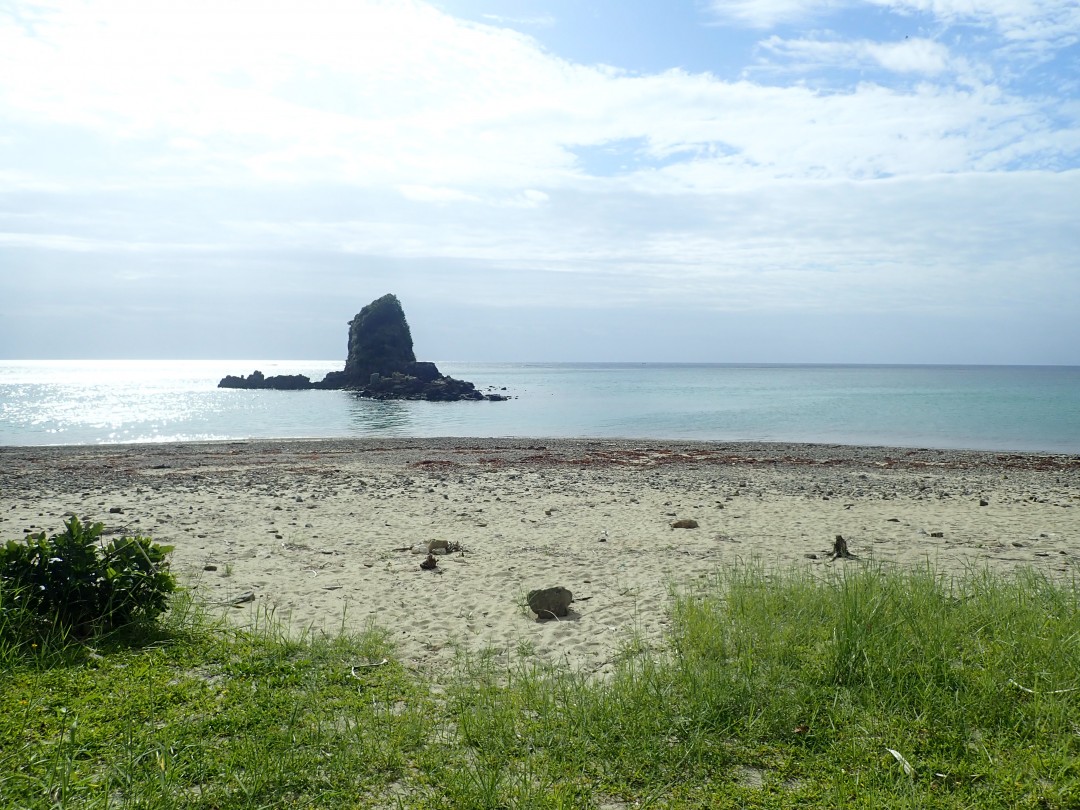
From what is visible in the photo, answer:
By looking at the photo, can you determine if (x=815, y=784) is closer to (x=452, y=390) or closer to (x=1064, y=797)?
(x=1064, y=797)

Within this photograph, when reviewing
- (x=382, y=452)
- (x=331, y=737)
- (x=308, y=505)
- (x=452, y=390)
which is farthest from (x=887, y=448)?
(x=452, y=390)

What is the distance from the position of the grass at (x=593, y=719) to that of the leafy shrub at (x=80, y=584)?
292 millimetres

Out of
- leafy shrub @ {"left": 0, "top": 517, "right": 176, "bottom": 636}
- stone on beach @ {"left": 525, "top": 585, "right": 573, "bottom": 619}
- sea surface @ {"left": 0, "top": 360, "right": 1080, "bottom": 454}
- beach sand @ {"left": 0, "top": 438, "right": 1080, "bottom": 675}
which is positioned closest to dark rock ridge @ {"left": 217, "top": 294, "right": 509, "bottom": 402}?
sea surface @ {"left": 0, "top": 360, "right": 1080, "bottom": 454}

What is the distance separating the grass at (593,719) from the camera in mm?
4414

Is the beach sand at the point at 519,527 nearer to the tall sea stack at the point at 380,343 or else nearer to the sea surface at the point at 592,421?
the sea surface at the point at 592,421

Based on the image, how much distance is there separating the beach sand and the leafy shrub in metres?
1.22

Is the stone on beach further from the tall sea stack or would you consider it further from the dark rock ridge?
the tall sea stack

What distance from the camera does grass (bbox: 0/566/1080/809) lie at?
441cm

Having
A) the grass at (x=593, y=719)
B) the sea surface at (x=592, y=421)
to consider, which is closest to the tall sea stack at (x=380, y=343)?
the sea surface at (x=592, y=421)

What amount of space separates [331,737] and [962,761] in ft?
14.2

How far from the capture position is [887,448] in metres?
36.6

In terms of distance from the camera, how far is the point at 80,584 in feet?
21.8

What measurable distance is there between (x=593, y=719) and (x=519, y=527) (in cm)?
868

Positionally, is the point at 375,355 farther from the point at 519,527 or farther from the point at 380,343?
the point at 519,527
